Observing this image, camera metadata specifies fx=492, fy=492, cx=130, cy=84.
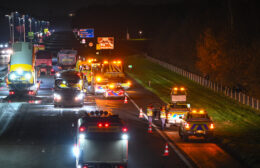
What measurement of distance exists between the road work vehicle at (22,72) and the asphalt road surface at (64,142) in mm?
4891

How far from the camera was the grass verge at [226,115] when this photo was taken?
73.8ft

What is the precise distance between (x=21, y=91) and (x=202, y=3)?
3000 inches

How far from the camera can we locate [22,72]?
4672 centimetres

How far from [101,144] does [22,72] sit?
33.3 m

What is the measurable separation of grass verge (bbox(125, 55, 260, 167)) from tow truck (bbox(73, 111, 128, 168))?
638 centimetres

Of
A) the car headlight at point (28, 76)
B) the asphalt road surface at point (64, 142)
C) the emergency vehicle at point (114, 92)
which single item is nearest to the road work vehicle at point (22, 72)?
the car headlight at point (28, 76)

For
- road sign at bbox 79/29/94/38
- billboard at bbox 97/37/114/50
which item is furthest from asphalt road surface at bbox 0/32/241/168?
road sign at bbox 79/29/94/38

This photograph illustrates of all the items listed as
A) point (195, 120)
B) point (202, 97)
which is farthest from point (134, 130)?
point (202, 97)

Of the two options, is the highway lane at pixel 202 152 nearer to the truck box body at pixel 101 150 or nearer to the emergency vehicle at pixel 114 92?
the truck box body at pixel 101 150

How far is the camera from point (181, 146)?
23.1m

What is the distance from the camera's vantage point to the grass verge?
22.5 m

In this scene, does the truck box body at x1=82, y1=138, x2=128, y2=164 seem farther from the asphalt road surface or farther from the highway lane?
the highway lane

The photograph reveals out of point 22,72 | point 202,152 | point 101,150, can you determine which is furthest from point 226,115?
point 101,150

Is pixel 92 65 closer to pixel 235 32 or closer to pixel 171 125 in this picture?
pixel 235 32
